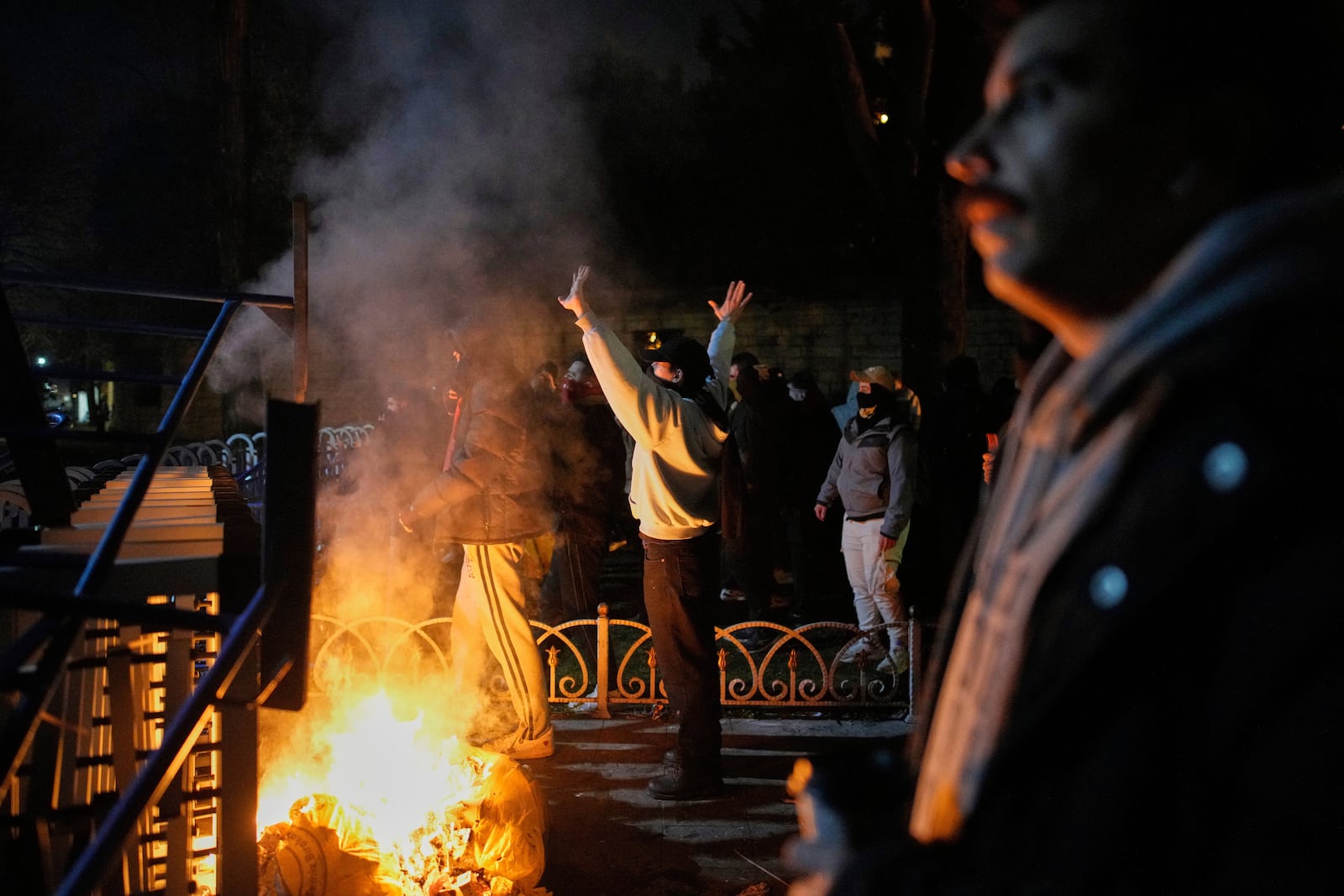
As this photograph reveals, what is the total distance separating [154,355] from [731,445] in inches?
1121

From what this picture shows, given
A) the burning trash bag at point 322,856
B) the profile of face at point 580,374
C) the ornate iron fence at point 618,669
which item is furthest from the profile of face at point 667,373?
the profile of face at point 580,374

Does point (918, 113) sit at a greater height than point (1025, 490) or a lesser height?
greater

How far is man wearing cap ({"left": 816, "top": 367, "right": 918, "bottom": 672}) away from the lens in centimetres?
738

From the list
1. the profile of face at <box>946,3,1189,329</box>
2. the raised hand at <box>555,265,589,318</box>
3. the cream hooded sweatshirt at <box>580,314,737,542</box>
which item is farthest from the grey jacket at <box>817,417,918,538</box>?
the profile of face at <box>946,3,1189,329</box>

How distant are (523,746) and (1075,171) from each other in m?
5.49

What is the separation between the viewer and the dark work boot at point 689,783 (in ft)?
17.5

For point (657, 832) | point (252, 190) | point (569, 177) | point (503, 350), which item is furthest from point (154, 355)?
point (657, 832)

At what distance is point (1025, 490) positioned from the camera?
3.87 ft

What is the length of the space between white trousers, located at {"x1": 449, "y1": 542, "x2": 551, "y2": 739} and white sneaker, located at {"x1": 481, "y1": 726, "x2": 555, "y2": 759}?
0.03 meters

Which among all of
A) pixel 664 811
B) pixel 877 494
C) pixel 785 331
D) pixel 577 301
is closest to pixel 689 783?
pixel 664 811

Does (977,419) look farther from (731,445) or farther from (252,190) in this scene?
(252,190)

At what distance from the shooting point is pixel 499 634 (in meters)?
5.87

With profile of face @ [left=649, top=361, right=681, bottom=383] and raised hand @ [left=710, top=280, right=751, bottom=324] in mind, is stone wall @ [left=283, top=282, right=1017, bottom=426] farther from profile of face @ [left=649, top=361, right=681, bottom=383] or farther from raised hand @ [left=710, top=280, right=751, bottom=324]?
profile of face @ [left=649, top=361, right=681, bottom=383]

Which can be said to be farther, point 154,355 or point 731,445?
point 154,355
